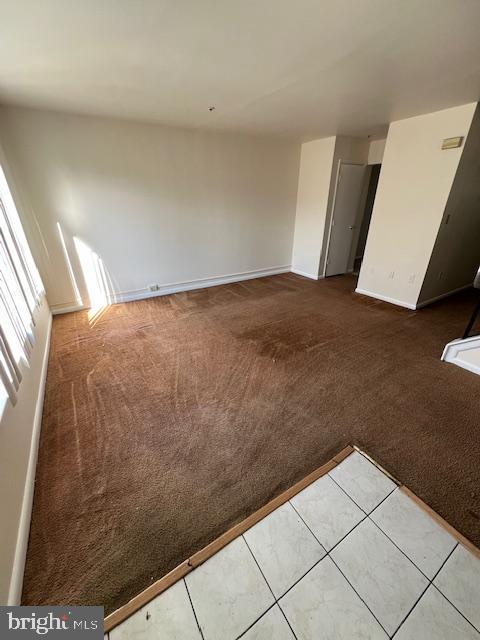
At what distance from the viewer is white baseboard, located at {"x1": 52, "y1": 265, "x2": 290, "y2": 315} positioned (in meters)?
3.84

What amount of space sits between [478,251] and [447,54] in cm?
338

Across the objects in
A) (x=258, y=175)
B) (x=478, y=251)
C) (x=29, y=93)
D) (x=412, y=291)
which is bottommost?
(x=412, y=291)

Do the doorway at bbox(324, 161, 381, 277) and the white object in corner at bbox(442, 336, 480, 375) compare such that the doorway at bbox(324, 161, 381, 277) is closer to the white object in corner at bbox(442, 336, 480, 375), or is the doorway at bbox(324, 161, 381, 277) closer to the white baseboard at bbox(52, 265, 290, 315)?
the white baseboard at bbox(52, 265, 290, 315)

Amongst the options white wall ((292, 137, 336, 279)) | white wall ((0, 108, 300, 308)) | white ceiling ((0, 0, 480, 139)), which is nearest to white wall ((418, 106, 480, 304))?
white ceiling ((0, 0, 480, 139))

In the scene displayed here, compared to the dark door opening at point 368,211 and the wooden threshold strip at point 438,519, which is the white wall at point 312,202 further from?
the wooden threshold strip at point 438,519

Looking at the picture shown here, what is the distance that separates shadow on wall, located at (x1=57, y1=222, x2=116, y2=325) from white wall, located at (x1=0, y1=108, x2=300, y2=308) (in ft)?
0.17

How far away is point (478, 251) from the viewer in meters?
4.05

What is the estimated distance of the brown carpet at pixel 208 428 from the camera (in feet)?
4.00

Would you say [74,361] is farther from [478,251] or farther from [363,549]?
[478,251]

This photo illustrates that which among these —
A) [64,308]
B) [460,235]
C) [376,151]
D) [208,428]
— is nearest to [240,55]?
[208,428]

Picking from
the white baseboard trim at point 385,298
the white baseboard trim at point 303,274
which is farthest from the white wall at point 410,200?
the white baseboard trim at point 303,274

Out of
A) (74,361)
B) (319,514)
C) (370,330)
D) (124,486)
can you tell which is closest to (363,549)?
(319,514)

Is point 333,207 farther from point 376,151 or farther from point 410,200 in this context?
point 410,200

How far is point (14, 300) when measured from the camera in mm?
1979
